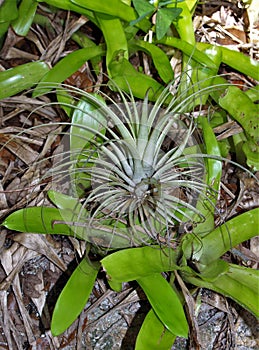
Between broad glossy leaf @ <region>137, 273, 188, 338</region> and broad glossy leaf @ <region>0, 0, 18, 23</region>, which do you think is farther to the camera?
broad glossy leaf @ <region>0, 0, 18, 23</region>

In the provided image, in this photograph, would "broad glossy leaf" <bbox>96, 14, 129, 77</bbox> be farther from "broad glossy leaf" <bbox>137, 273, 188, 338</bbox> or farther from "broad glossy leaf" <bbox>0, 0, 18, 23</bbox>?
"broad glossy leaf" <bbox>137, 273, 188, 338</bbox>

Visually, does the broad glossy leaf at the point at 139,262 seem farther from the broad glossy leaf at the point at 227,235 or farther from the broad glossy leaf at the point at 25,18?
Result: the broad glossy leaf at the point at 25,18

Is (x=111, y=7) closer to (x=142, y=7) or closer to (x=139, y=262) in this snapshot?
(x=142, y=7)

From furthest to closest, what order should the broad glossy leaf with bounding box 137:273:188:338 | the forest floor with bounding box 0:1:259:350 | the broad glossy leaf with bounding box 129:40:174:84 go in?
the broad glossy leaf with bounding box 129:40:174:84, the forest floor with bounding box 0:1:259:350, the broad glossy leaf with bounding box 137:273:188:338

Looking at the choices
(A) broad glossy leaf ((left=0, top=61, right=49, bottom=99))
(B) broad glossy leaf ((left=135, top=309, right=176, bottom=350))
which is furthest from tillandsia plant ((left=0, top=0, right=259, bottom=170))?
(B) broad glossy leaf ((left=135, top=309, right=176, bottom=350))

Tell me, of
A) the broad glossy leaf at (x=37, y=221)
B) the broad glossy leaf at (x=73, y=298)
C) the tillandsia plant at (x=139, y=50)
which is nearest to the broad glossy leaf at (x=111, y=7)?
the tillandsia plant at (x=139, y=50)
